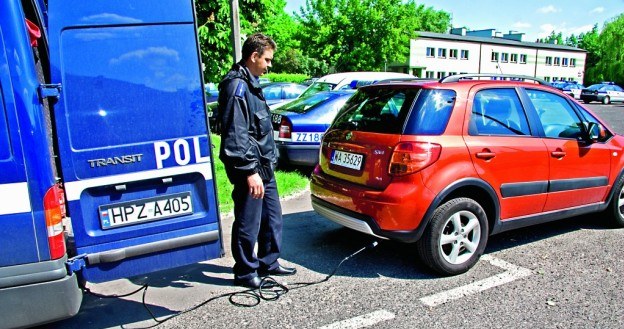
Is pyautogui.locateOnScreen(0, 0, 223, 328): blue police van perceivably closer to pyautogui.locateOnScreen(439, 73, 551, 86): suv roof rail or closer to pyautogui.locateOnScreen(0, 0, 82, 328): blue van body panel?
pyautogui.locateOnScreen(0, 0, 82, 328): blue van body panel

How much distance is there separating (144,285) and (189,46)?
2.08 meters

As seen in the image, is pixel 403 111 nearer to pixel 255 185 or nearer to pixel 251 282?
pixel 255 185

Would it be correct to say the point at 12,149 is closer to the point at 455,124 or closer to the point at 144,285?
the point at 144,285

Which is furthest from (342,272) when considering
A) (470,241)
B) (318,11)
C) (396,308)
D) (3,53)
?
(318,11)

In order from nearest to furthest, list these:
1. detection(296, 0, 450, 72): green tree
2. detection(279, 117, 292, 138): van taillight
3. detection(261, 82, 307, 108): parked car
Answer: detection(279, 117, 292, 138): van taillight → detection(261, 82, 307, 108): parked car → detection(296, 0, 450, 72): green tree

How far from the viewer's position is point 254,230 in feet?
11.7

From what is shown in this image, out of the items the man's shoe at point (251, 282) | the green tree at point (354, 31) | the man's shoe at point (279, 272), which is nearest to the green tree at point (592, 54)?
the green tree at point (354, 31)

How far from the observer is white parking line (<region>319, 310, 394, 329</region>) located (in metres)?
3.13

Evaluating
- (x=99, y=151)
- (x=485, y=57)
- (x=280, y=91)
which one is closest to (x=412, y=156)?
(x=99, y=151)

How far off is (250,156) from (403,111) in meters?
1.42

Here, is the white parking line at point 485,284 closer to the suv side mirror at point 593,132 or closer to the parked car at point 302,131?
the suv side mirror at point 593,132

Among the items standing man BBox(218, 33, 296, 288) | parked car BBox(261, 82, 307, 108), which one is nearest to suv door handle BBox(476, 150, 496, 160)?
standing man BBox(218, 33, 296, 288)

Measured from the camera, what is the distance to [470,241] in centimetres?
404

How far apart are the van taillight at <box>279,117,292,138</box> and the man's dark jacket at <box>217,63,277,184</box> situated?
3.96 meters
